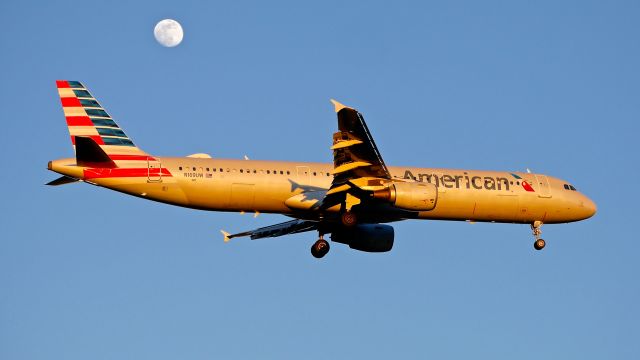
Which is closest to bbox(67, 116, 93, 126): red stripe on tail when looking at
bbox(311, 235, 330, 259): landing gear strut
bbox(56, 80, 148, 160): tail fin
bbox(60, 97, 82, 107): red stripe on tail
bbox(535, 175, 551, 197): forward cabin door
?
bbox(56, 80, 148, 160): tail fin

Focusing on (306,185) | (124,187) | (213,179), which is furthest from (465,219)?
(124,187)

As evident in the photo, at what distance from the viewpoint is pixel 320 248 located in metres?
44.8

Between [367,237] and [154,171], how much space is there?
396 inches

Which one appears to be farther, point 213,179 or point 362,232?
point 362,232

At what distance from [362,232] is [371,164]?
7.05 m

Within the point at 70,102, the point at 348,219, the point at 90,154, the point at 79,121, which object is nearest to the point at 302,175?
the point at 348,219

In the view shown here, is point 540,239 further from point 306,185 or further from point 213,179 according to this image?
point 213,179

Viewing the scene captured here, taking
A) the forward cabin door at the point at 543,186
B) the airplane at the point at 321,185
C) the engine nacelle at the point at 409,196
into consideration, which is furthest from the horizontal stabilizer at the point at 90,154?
the forward cabin door at the point at 543,186

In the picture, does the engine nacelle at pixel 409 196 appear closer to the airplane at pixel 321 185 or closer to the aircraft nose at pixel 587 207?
the airplane at pixel 321 185

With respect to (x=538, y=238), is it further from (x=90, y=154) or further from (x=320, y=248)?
(x=90, y=154)

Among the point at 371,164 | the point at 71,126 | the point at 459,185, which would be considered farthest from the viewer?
the point at 459,185

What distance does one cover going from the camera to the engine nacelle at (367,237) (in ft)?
154

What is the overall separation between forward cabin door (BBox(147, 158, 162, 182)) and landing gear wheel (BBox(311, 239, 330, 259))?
23.3 ft

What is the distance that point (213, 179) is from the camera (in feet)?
139
